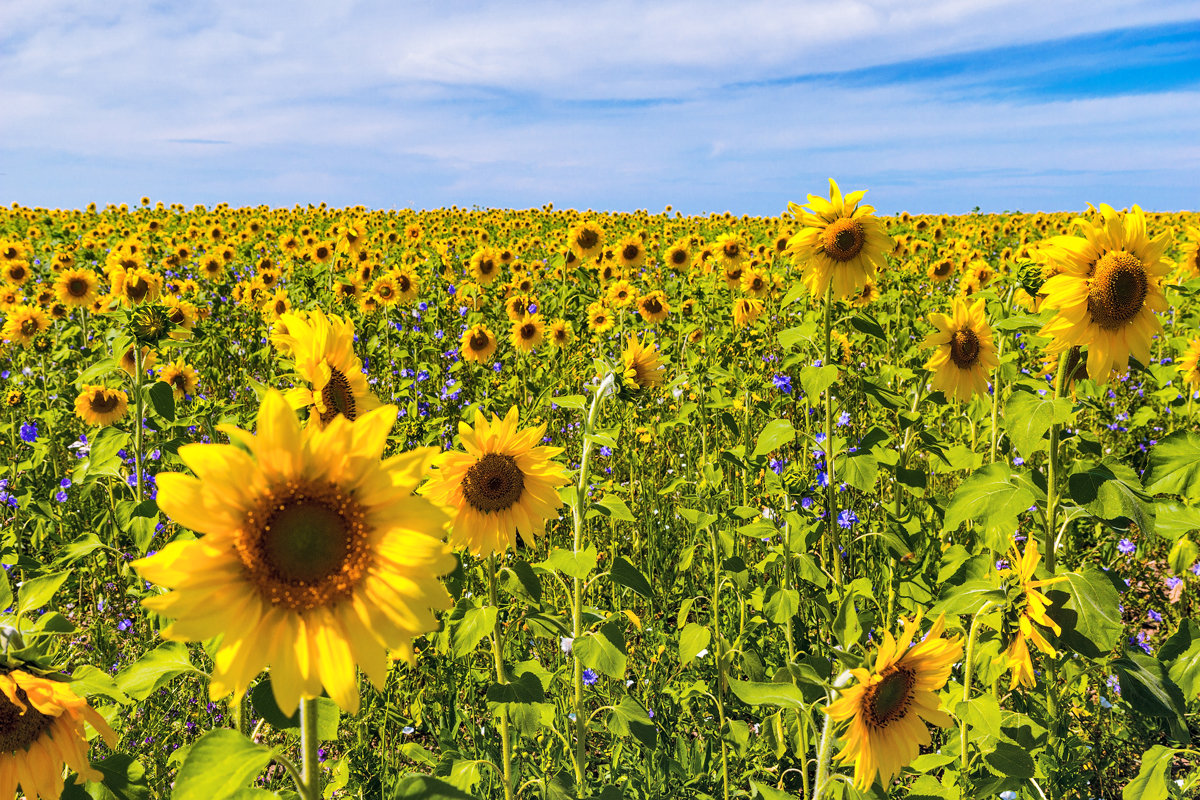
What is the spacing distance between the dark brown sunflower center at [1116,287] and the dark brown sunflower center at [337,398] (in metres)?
1.96

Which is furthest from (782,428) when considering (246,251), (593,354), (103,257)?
(246,251)

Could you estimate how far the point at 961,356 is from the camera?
330cm

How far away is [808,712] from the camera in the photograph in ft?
6.02

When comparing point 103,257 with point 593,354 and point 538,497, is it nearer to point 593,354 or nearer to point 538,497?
point 593,354

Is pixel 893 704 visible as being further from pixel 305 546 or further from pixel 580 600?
pixel 305 546

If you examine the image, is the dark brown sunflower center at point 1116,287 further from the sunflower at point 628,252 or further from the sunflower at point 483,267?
the sunflower at point 483,267

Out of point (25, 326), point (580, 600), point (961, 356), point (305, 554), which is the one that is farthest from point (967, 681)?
point (25, 326)

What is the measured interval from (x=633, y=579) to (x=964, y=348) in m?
2.08

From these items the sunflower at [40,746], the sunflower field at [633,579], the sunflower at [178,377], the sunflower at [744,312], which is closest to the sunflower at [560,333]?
the sunflower field at [633,579]

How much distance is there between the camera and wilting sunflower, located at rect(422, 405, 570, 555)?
194 cm

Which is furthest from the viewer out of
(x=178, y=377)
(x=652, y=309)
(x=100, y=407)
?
(x=652, y=309)

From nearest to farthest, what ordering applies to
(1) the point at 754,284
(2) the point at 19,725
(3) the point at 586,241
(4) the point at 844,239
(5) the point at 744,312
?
(2) the point at 19,725, (4) the point at 844,239, (5) the point at 744,312, (1) the point at 754,284, (3) the point at 586,241

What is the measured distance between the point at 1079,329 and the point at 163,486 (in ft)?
7.31

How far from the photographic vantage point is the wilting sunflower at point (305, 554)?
3.20 feet
